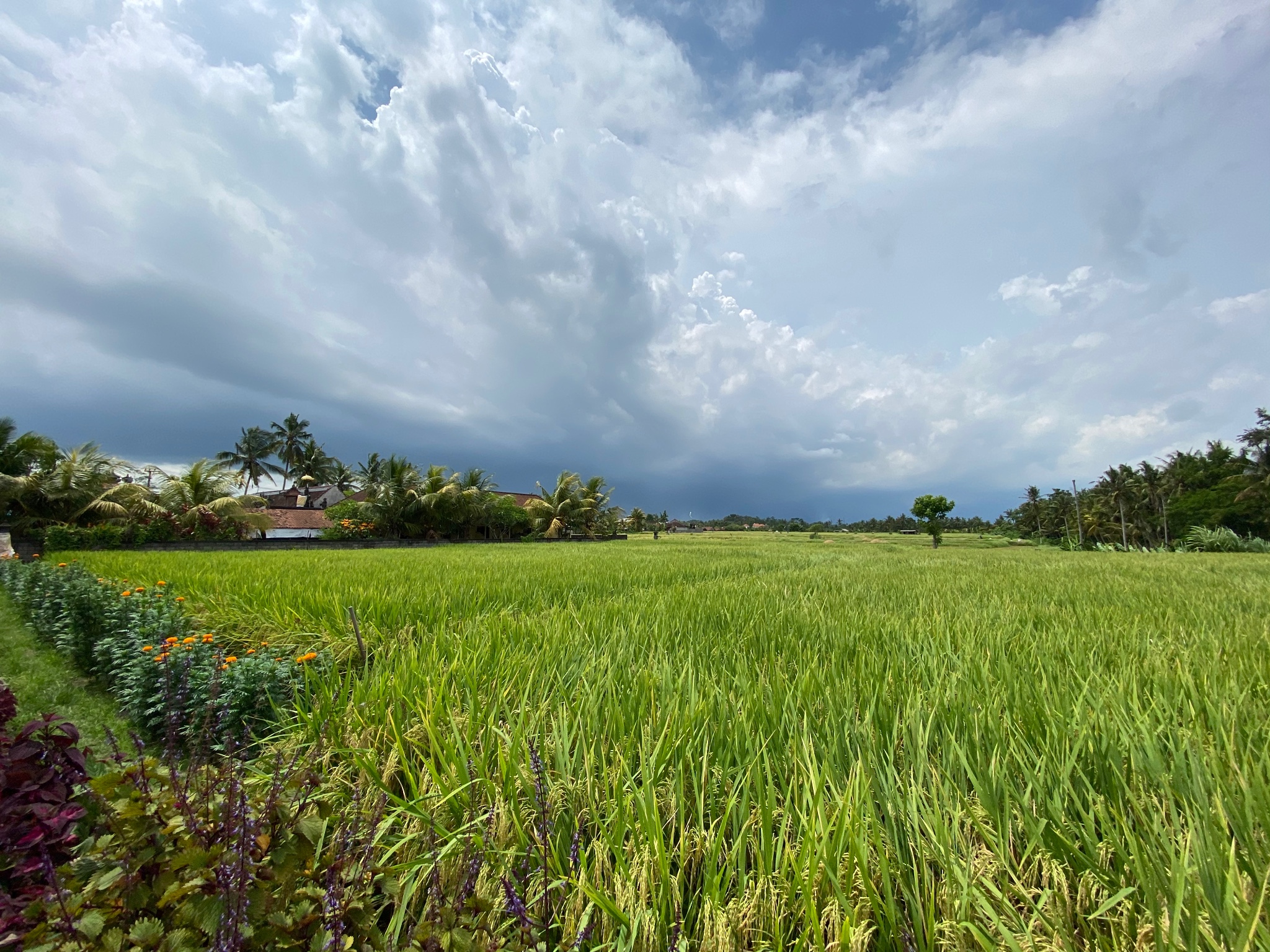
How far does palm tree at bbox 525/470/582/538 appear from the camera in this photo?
31.4m

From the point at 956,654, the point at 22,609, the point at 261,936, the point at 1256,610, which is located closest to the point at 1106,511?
the point at 1256,610

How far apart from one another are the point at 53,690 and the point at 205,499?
63.0 ft

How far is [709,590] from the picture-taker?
536 cm

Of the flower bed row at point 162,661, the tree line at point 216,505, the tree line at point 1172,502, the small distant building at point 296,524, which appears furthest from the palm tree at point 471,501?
the tree line at point 1172,502

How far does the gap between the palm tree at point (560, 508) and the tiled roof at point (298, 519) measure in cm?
1272

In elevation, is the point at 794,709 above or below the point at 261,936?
above

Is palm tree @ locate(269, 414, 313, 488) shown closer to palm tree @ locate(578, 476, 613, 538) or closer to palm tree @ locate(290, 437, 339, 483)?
palm tree @ locate(290, 437, 339, 483)

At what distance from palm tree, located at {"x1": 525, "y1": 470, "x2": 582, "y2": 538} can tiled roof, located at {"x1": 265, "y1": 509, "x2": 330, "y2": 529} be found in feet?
41.7

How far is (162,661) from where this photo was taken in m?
2.88

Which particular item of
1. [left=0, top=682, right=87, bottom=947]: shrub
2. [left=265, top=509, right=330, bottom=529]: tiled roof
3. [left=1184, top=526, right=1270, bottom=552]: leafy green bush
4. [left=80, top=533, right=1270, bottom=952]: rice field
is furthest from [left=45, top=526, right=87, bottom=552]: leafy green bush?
[left=1184, top=526, right=1270, bottom=552]: leafy green bush

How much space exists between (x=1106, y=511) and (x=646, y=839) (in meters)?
62.1

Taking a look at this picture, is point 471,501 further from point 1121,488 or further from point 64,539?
point 1121,488

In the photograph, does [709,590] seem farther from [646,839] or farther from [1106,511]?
[1106,511]

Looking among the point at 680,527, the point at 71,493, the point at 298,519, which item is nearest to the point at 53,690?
the point at 71,493
